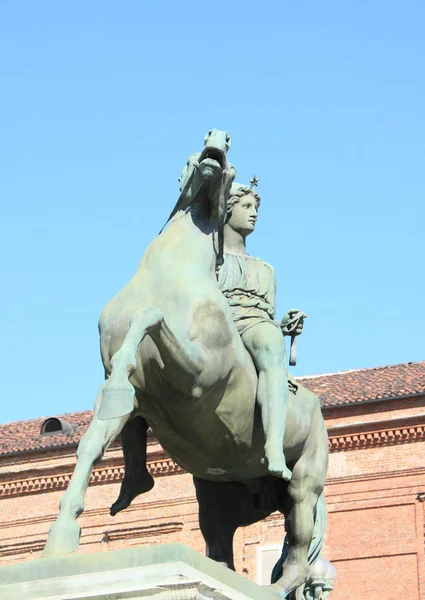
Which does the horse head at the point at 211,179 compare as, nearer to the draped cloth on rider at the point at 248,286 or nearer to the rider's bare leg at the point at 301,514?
the draped cloth on rider at the point at 248,286

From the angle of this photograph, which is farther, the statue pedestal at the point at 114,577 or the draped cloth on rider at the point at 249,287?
the draped cloth on rider at the point at 249,287

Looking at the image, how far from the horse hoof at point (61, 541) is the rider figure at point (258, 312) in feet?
4.59

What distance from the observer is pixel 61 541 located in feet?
23.4

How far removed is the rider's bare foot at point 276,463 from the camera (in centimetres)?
819

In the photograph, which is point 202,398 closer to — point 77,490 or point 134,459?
point 134,459

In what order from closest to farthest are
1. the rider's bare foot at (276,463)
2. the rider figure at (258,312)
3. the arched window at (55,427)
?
the rider's bare foot at (276,463) → the rider figure at (258,312) → the arched window at (55,427)

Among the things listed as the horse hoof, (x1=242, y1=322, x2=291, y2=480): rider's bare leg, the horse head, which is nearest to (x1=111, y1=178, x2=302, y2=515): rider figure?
(x1=242, y1=322, x2=291, y2=480): rider's bare leg

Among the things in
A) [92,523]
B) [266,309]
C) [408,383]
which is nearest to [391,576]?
[408,383]

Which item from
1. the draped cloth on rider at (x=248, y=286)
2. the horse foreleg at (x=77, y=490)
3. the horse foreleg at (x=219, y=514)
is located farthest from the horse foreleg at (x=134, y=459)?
the draped cloth on rider at (x=248, y=286)

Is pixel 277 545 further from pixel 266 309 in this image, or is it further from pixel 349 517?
pixel 266 309

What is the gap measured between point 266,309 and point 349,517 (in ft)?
56.7

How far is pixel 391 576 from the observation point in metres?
25.2

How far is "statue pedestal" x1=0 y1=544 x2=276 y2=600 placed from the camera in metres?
6.85

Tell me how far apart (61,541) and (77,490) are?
32 cm
